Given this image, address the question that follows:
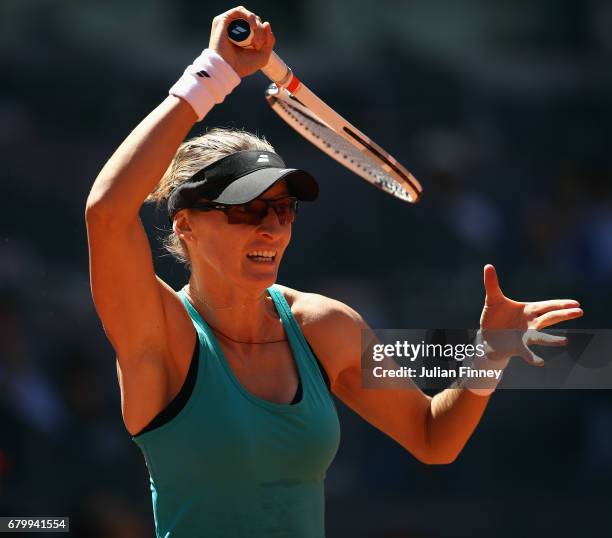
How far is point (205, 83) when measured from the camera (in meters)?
2.18

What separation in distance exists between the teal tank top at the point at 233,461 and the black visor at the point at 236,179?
32 centimetres

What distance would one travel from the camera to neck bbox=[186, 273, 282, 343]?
7.88 ft

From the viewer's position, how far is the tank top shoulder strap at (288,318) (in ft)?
8.04

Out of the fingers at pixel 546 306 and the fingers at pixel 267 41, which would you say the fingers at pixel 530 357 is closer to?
the fingers at pixel 546 306

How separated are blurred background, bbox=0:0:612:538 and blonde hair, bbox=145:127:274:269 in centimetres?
163

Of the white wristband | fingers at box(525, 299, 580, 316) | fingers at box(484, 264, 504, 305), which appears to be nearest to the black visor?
the white wristband

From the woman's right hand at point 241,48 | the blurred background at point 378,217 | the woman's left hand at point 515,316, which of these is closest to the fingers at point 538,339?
the woman's left hand at point 515,316

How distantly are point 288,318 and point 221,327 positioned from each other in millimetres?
177

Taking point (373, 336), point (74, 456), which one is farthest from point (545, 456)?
point (373, 336)

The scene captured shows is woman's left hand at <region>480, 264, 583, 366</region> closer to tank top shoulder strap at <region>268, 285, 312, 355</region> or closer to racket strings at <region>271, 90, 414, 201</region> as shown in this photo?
tank top shoulder strap at <region>268, 285, 312, 355</region>

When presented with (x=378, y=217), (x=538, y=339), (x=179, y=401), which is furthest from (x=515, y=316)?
(x=378, y=217)

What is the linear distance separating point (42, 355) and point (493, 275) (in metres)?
2.98

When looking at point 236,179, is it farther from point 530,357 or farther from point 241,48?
point 530,357

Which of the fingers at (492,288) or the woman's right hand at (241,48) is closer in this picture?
the woman's right hand at (241,48)
